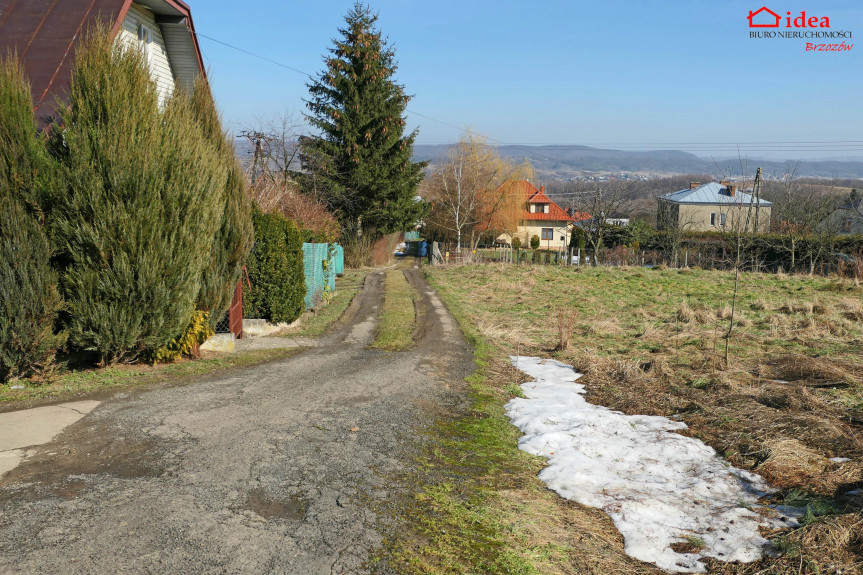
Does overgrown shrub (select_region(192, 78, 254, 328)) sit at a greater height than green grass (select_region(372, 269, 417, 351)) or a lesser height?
greater

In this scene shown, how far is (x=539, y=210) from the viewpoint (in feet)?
235

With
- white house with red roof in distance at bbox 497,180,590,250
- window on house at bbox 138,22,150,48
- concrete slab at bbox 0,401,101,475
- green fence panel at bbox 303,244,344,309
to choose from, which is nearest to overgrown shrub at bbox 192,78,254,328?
window on house at bbox 138,22,150,48

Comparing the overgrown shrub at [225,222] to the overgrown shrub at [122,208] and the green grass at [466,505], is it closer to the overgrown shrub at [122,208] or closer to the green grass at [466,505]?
the overgrown shrub at [122,208]

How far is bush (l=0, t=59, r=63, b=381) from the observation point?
7.78 metres

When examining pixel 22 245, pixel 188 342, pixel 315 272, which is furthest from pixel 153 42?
pixel 22 245

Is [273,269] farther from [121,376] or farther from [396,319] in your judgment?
[121,376]

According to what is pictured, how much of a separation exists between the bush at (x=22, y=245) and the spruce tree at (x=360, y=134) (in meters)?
28.0

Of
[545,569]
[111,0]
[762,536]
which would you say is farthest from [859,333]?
[111,0]

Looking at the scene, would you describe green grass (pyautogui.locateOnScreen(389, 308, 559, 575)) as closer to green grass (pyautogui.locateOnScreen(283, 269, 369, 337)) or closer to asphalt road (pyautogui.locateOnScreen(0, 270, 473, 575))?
asphalt road (pyautogui.locateOnScreen(0, 270, 473, 575))

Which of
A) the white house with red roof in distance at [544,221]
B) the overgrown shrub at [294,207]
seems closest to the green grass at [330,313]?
the overgrown shrub at [294,207]

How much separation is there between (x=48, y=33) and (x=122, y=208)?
17.8 feet

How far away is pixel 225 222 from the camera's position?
Answer: 11.1 meters

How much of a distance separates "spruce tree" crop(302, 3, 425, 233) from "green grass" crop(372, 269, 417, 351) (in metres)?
11.5

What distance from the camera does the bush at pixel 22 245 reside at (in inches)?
306
